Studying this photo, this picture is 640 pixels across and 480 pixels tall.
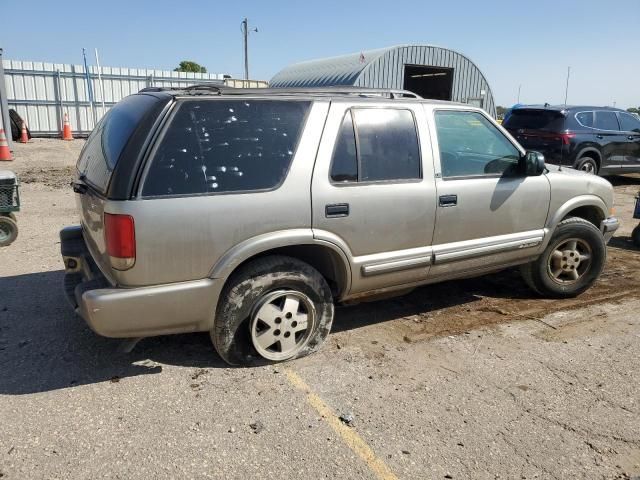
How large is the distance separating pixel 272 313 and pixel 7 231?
4.62 meters

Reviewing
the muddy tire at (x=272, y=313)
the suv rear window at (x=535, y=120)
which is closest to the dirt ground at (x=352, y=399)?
the muddy tire at (x=272, y=313)

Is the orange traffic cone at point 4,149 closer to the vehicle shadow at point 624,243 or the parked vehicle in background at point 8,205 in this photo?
the parked vehicle in background at point 8,205

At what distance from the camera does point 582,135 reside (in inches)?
456

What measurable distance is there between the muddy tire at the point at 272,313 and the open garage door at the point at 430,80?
59.4 feet

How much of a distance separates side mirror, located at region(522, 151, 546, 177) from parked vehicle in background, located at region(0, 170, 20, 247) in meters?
5.87

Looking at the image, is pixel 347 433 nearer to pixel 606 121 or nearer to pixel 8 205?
pixel 8 205

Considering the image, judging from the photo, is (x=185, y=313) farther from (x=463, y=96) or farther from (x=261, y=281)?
(x=463, y=96)

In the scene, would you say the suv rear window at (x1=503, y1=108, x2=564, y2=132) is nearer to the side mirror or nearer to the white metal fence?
the side mirror

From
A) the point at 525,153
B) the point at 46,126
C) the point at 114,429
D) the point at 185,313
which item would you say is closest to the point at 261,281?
the point at 185,313

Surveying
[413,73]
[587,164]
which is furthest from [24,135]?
[587,164]

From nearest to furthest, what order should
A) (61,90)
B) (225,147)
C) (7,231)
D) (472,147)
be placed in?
1. (225,147)
2. (472,147)
3. (7,231)
4. (61,90)

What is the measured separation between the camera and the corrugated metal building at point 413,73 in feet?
64.1

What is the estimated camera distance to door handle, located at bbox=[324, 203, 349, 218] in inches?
140

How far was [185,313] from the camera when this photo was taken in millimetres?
3242
